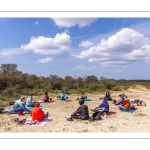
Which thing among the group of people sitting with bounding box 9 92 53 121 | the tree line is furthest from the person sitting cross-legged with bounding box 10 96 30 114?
the tree line

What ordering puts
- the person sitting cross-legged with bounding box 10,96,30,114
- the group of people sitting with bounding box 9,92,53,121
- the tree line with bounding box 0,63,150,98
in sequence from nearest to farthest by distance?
the group of people sitting with bounding box 9,92,53,121
the person sitting cross-legged with bounding box 10,96,30,114
the tree line with bounding box 0,63,150,98

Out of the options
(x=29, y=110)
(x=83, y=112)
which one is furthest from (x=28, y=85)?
(x=83, y=112)

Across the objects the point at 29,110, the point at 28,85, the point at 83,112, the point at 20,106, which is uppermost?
the point at 28,85

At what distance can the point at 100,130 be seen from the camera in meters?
8.41

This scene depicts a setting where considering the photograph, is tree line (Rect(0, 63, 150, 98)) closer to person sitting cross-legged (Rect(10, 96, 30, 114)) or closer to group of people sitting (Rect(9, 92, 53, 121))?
group of people sitting (Rect(9, 92, 53, 121))

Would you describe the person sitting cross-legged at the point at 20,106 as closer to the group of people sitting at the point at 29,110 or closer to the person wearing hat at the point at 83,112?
the group of people sitting at the point at 29,110

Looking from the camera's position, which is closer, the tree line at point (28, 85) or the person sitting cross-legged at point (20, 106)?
the person sitting cross-legged at point (20, 106)

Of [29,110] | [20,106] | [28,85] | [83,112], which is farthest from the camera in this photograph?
[28,85]

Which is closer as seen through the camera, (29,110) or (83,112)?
(83,112)

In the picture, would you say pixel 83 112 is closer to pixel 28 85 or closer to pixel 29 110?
pixel 29 110

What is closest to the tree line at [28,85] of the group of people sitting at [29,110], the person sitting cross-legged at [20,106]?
the group of people sitting at [29,110]

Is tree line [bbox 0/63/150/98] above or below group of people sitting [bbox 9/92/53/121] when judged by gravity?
above
